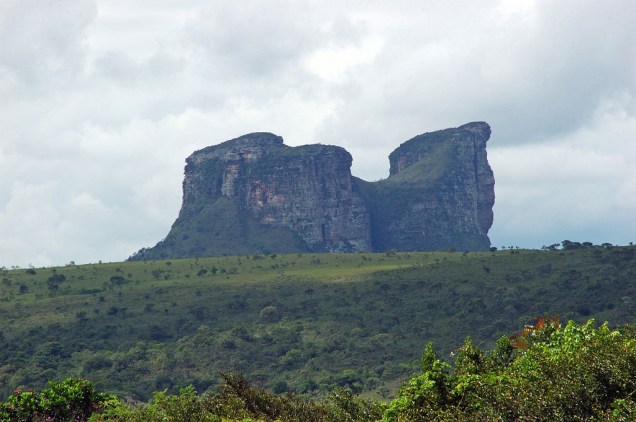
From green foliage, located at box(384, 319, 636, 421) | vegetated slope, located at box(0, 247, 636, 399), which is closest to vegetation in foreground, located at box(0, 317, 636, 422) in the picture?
green foliage, located at box(384, 319, 636, 421)

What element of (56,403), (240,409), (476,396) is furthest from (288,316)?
(476,396)

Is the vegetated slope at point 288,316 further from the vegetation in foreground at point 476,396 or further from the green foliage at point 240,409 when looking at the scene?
the vegetation in foreground at point 476,396

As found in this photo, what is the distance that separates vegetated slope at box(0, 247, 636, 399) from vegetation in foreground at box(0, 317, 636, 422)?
74636 millimetres

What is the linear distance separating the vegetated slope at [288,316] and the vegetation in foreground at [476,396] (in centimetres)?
7464

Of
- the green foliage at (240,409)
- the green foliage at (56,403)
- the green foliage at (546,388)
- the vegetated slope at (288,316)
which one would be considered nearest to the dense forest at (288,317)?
the vegetated slope at (288,316)

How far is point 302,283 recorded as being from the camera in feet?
592

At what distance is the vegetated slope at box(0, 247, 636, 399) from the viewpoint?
459ft

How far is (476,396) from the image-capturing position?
36406mm

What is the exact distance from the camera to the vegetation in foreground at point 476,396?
3325cm

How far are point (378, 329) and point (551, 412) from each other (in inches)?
4966

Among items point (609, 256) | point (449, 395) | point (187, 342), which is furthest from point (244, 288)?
point (449, 395)

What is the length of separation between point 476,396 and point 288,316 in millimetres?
130451

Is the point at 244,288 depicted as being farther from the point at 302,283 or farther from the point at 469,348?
the point at 469,348

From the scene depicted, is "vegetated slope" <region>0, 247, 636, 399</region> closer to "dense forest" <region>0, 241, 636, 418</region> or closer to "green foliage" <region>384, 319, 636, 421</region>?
"dense forest" <region>0, 241, 636, 418</region>
